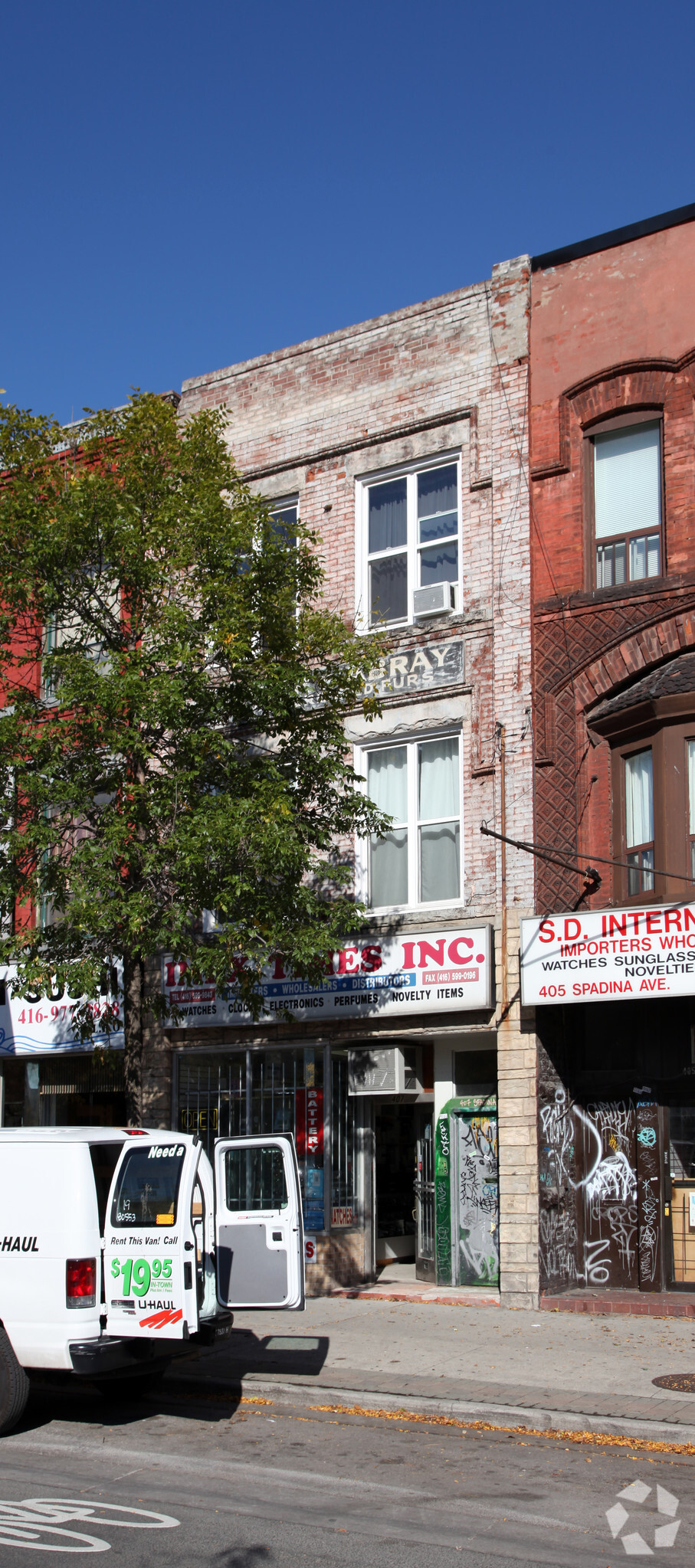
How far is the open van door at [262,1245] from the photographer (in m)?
9.73

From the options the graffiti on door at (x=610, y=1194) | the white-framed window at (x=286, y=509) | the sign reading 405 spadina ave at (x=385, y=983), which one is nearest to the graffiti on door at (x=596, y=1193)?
the graffiti on door at (x=610, y=1194)

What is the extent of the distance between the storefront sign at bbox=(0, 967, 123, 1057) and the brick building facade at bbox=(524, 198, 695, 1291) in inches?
244

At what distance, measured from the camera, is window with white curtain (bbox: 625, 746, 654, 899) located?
13711mm

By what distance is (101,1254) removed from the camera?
346 inches

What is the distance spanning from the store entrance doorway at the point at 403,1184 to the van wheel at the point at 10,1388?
7541mm

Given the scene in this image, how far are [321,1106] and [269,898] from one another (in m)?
4.15

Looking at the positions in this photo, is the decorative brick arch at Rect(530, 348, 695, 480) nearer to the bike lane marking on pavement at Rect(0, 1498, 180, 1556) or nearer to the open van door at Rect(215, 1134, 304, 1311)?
the open van door at Rect(215, 1134, 304, 1311)

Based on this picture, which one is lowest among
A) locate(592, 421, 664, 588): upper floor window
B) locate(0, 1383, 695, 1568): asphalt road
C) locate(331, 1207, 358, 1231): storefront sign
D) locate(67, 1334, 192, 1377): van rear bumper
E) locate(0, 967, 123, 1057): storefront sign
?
locate(0, 1383, 695, 1568): asphalt road

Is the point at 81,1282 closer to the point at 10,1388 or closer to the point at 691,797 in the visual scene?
the point at 10,1388

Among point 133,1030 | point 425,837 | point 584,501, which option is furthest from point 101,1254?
point 584,501

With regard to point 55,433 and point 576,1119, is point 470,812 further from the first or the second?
point 55,433

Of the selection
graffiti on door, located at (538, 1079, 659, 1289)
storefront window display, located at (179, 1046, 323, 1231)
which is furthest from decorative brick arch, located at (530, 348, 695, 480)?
storefront window display, located at (179, 1046, 323, 1231)

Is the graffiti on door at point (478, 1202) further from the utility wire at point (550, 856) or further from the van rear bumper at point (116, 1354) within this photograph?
the van rear bumper at point (116, 1354)

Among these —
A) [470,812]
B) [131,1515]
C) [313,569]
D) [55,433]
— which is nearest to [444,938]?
[470,812]
